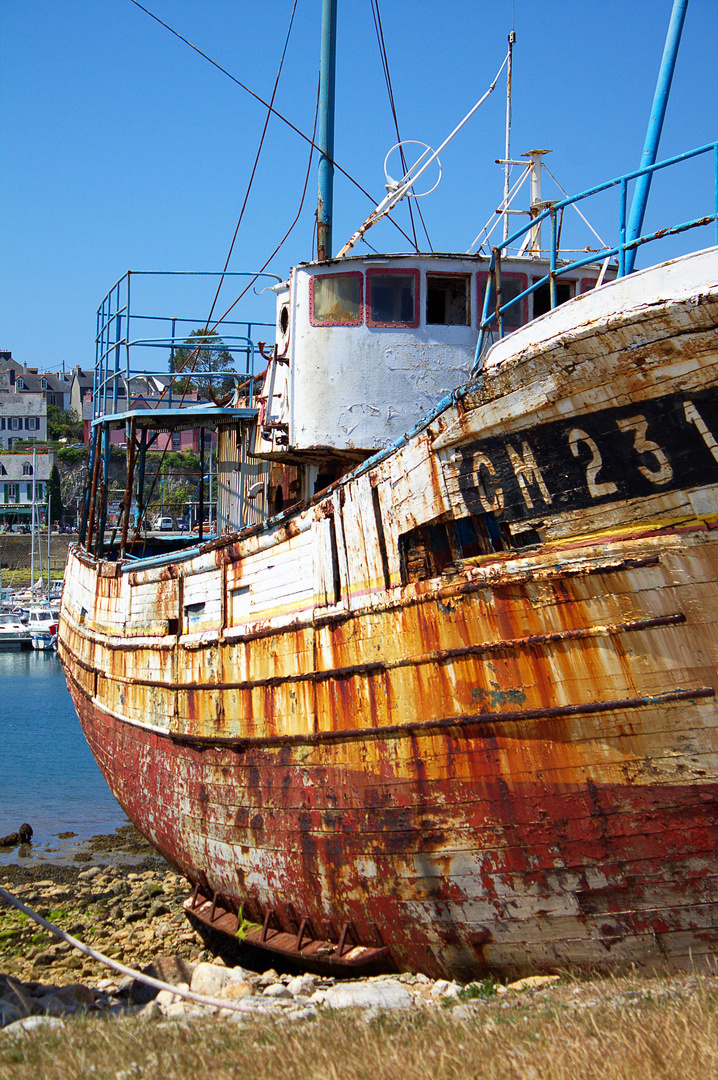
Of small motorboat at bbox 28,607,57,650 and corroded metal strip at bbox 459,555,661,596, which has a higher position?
small motorboat at bbox 28,607,57,650

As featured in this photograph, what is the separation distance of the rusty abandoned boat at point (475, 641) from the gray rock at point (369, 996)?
314 millimetres

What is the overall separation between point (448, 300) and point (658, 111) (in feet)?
8.29

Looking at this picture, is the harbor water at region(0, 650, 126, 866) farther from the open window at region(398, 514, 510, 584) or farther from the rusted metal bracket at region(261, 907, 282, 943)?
the open window at region(398, 514, 510, 584)

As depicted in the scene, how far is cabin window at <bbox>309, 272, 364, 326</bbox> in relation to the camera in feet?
25.5

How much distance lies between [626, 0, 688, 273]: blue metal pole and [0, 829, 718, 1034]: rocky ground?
4499 mm

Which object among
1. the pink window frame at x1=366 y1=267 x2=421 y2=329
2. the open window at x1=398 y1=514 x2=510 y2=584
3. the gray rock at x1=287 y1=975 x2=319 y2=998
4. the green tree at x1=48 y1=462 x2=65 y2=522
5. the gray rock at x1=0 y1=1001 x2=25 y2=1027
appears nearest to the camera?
the gray rock at x1=0 y1=1001 x2=25 y2=1027

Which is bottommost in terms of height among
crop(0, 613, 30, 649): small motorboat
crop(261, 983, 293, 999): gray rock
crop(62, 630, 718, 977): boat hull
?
crop(261, 983, 293, 999): gray rock

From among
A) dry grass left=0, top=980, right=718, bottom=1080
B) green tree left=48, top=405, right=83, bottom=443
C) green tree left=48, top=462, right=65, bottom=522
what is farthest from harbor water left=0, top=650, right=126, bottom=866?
green tree left=48, top=405, right=83, bottom=443

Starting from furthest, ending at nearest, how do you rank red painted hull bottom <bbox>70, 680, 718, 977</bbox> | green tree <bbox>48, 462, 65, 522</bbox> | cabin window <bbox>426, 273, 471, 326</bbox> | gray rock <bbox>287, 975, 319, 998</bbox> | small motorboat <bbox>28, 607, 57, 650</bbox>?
green tree <bbox>48, 462, 65, 522</bbox>, small motorboat <bbox>28, 607, 57, 650</bbox>, cabin window <bbox>426, 273, 471, 326</bbox>, gray rock <bbox>287, 975, 319, 998</bbox>, red painted hull bottom <bbox>70, 680, 718, 977</bbox>

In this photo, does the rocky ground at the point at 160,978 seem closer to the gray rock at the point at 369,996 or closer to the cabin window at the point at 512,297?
the gray rock at the point at 369,996

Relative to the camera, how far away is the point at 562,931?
5.28 meters

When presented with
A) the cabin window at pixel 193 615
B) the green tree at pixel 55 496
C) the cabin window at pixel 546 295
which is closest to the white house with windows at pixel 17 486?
the green tree at pixel 55 496

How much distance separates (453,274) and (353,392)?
141 centimetres

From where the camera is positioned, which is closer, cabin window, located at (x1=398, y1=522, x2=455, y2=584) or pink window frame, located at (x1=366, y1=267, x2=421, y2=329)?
cabin window, located at (x1=398, y1=522, x2=455, y2=584)
